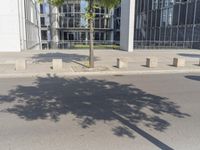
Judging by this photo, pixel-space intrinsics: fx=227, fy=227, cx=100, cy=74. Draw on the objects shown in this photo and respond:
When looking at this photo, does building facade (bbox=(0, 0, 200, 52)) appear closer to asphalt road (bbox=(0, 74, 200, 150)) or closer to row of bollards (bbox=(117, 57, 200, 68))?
row of bollards (bbox=(117, 57, 200, 68))

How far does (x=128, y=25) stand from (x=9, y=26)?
1128cm

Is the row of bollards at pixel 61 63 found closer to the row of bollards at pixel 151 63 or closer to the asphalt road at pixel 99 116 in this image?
the row of bollards at pixel 151 63

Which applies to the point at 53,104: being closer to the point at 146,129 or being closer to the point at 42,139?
the point at 42,139

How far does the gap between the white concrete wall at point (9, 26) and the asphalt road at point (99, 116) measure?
12.9 metres

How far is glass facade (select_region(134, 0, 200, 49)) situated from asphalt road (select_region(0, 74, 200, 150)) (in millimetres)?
21717

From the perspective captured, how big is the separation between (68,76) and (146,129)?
6856 millimetres

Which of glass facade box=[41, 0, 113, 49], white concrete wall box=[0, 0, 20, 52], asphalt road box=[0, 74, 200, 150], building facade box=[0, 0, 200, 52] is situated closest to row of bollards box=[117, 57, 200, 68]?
A: building facade box=[0, 0, 200, 52]

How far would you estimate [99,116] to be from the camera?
18.5 ft

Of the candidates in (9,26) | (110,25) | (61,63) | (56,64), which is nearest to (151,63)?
(61,63)

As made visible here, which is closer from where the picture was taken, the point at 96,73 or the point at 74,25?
the point at 96,73

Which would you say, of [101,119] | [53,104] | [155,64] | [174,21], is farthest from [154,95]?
[174,21]

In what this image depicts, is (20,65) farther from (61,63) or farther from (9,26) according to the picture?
(9,26)

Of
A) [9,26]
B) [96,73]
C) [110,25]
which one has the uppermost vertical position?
[110,25]

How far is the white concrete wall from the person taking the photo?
819 inches
